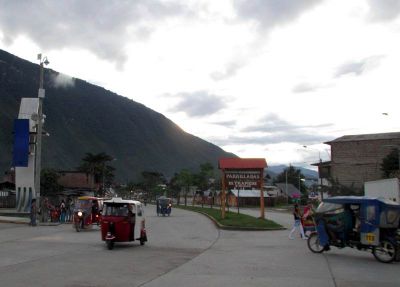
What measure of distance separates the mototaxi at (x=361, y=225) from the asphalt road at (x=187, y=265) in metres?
0.45

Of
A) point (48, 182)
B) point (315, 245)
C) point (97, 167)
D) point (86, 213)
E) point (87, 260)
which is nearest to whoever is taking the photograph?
point (87, 260)

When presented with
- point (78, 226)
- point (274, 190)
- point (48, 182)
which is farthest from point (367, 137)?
point (78, 226)

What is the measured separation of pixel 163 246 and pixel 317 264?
6.83 m

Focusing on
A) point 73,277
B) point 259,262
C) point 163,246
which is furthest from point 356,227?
point 73,277

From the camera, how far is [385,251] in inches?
576

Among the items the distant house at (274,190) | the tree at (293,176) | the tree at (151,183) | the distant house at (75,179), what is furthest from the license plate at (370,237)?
the tree at (293,176)

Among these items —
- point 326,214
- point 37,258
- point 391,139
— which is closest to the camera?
point 37,258

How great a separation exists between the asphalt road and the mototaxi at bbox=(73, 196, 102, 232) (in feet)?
22.4

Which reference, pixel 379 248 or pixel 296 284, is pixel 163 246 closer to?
pixel 379 248

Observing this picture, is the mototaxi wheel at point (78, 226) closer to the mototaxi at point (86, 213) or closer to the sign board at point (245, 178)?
the mototaxi at point (86, 213)

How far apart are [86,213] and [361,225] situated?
1643 cm

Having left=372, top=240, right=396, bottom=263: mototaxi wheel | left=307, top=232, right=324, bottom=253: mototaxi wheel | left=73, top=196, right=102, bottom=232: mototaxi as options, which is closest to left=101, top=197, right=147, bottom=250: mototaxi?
left=307, top=232, right=324, bottom=253: mototaxi wheel

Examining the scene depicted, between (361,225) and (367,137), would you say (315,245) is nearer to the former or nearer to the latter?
(361,225)

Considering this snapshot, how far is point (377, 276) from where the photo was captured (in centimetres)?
1198
